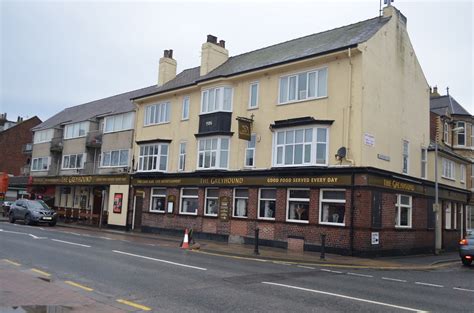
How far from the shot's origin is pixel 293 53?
79.3 ft

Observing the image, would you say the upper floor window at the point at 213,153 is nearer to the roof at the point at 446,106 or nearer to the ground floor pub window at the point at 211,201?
the ground floor pub window at the point at 211,201

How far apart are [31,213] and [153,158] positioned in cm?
932

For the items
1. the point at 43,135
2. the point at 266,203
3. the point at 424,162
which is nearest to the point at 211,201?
the point at 266,203

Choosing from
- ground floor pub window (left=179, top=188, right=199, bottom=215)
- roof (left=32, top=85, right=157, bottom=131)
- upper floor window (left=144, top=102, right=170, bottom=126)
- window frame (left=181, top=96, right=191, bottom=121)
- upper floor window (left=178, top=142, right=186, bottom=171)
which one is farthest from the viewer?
roof (left=32, top=85, right=157, bottom=131)

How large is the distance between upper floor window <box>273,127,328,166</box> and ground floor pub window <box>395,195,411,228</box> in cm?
460

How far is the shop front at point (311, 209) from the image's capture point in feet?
64.8

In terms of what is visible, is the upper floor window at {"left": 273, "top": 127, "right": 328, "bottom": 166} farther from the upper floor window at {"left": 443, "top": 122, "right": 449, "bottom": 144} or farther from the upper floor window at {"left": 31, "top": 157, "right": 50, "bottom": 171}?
the upper floor window at {"left": 31, "top": 157, "right": 50, "bottom": 171}

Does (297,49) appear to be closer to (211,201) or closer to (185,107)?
(185,107)

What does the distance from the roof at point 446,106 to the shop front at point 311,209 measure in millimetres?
9369

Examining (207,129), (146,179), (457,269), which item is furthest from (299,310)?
Answer: (146,179)

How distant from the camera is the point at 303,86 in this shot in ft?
74.3

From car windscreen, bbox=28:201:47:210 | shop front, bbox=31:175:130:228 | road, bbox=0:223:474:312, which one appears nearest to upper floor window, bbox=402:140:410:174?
road, bbox=0:223:474:312

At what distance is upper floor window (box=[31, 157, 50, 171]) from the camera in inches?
1761

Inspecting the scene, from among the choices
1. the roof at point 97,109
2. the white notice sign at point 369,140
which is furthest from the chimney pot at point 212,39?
the white notice sign at point 369,140
